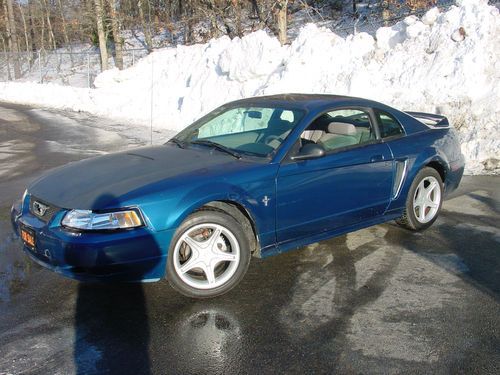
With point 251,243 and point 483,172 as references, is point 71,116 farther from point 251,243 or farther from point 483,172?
point 251,243

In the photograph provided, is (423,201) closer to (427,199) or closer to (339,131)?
(427,199)

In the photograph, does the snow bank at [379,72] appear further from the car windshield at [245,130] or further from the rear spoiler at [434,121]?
the car windshield at [245,130]

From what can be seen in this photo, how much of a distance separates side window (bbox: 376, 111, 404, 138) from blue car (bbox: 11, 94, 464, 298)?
0.5 inches

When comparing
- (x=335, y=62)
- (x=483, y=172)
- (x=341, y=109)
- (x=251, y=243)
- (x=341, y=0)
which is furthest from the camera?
(x=341, y=0)

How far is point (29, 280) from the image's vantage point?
4262 millimetres

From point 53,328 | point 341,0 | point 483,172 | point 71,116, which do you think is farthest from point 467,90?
point 341,0

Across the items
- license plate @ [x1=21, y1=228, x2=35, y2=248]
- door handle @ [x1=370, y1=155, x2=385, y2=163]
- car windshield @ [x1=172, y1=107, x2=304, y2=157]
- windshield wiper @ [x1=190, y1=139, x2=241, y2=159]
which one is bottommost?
license plate @ [x1=21, y1=228, x2=35, y2=248]

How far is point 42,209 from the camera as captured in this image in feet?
12.8

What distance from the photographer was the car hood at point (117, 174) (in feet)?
12.3

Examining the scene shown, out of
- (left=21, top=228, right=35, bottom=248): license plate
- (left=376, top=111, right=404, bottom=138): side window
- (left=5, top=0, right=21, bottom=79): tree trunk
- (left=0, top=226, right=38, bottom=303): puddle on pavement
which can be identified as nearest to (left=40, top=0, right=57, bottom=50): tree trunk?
(left=5, top=0, right=21, bottom=79): tree trunk

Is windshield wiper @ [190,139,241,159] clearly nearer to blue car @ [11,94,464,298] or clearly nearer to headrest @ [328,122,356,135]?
blue car @ [11,94,464,298]

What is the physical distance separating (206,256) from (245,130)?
5.45 feet

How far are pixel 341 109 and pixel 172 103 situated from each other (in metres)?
10.6

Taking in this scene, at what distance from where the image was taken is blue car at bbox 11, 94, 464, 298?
3592 mm
